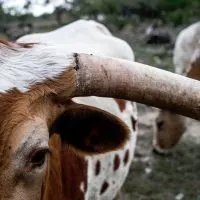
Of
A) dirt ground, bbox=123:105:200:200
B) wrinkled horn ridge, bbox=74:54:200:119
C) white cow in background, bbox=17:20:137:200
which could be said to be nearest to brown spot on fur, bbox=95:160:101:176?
white cow in background, bbox=17:20:137:200

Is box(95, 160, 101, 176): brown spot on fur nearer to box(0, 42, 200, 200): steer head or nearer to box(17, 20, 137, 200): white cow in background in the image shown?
box(17, 20, 137, 200): white cow in background

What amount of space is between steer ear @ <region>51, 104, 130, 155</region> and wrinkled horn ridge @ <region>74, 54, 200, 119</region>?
20 cm

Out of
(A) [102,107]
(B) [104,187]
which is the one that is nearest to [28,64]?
(A) [102,107]

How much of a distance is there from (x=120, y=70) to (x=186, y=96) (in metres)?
0.32

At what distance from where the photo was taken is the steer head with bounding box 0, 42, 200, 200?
7.03ft

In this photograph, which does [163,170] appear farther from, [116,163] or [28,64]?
[28,64]

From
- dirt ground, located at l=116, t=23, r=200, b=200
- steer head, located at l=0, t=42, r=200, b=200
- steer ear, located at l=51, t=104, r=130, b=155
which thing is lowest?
dirt ground, located at l=116, t=23, r=200, b=200

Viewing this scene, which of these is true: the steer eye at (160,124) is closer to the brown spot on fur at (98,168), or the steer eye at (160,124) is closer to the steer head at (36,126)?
the brown spot on fur at (98,168)

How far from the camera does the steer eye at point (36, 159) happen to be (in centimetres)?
216

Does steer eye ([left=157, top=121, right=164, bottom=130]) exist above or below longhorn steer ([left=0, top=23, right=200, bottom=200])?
below

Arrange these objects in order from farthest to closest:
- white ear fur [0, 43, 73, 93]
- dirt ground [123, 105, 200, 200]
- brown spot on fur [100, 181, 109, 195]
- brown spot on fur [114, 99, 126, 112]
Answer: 1. dirt ground [123, 105, 200, 200]
2. brown spot on fur [114, 99, 126, 112]
3. brown spot on fur [100, 181, 109, 195]
4. white ear fur [0, 43, 73, 93]

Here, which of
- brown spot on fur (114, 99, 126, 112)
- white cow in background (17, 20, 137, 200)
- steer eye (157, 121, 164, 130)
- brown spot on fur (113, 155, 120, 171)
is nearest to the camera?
white cow in background (17, 20, 137, 200)

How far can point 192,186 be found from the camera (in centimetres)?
630

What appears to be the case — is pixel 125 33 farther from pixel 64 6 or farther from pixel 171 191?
pixel 171 191
